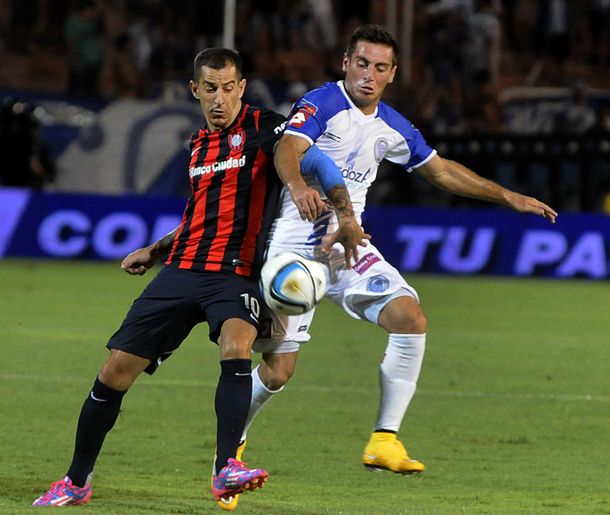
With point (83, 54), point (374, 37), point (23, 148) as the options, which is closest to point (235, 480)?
point (374, 37)

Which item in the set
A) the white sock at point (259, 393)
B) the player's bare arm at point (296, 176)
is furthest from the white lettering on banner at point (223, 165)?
the white sock at point (259, 393)

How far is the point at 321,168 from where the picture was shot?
6.14 meters

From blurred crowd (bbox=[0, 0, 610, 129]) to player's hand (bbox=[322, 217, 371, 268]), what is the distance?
12.5 meters

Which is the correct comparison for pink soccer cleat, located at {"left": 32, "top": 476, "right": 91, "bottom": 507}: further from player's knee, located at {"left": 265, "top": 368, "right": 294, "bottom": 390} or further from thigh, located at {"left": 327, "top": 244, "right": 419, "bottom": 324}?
thigh, located at {"left": 327, "top": 244, "right": 419, "bottom": 324}

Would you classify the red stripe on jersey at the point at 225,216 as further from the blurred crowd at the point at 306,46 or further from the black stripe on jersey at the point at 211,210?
the blurred crowd at the point at 306,46

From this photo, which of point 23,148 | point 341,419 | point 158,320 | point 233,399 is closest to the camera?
point 233,399

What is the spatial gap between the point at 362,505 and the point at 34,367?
14.9ft

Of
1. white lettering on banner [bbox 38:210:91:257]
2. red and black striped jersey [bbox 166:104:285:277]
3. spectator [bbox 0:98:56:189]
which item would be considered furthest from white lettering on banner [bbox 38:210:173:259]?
red and black striped jersey [bbox 166:104:285:277]

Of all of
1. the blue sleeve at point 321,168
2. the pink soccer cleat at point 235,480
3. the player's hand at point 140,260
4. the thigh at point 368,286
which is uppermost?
the blue sleeve at point 321,168

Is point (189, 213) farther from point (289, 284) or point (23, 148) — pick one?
point (23, 148)

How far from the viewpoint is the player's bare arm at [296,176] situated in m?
5.73

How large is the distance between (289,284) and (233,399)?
604mm

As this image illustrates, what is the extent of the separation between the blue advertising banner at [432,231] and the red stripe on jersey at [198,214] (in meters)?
11.5

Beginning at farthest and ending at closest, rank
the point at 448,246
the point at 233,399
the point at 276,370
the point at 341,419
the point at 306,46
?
the point at 306,46 → the point at 448,246 → the point at 341,419 → the point at 276,370 → the point at 233,399
